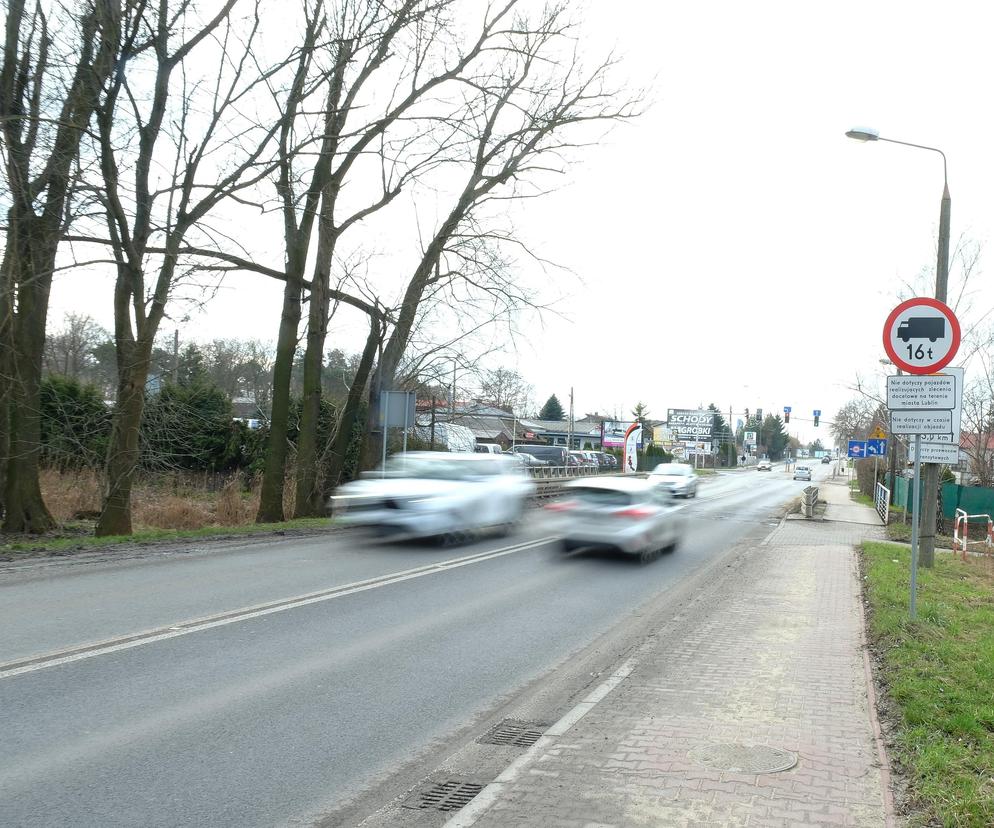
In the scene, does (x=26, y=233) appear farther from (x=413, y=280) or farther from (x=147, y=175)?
(x=413, y=280)

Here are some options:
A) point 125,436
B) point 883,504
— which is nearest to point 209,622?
point 125,436

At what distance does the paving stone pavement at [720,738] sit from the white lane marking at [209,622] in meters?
3.71

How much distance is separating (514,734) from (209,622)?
374cm

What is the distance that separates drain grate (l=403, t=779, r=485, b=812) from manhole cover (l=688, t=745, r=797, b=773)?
1.33 meters

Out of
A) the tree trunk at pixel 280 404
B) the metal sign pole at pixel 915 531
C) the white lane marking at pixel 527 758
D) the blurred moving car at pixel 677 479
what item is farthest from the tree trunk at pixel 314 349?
the blurred moving car at pixel 677 479

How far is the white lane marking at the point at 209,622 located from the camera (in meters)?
6.46

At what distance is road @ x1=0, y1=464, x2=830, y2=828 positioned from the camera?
4492mm

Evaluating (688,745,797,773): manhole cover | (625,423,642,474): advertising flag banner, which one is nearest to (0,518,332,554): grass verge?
(688,745,797,773): manhole cover

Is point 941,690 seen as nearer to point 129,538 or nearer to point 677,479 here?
point 129,538

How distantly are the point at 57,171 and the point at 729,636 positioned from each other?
1288 cm

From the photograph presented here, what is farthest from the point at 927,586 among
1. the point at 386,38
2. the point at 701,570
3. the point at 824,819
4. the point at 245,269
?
the point at 245,269

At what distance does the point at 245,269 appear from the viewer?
66.0ft

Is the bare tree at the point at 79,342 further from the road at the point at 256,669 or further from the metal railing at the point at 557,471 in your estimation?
the road at the point at 256,669

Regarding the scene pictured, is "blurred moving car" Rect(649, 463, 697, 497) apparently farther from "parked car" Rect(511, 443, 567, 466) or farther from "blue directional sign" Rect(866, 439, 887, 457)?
"parked car" Rect(511, 443, 567, 466)
